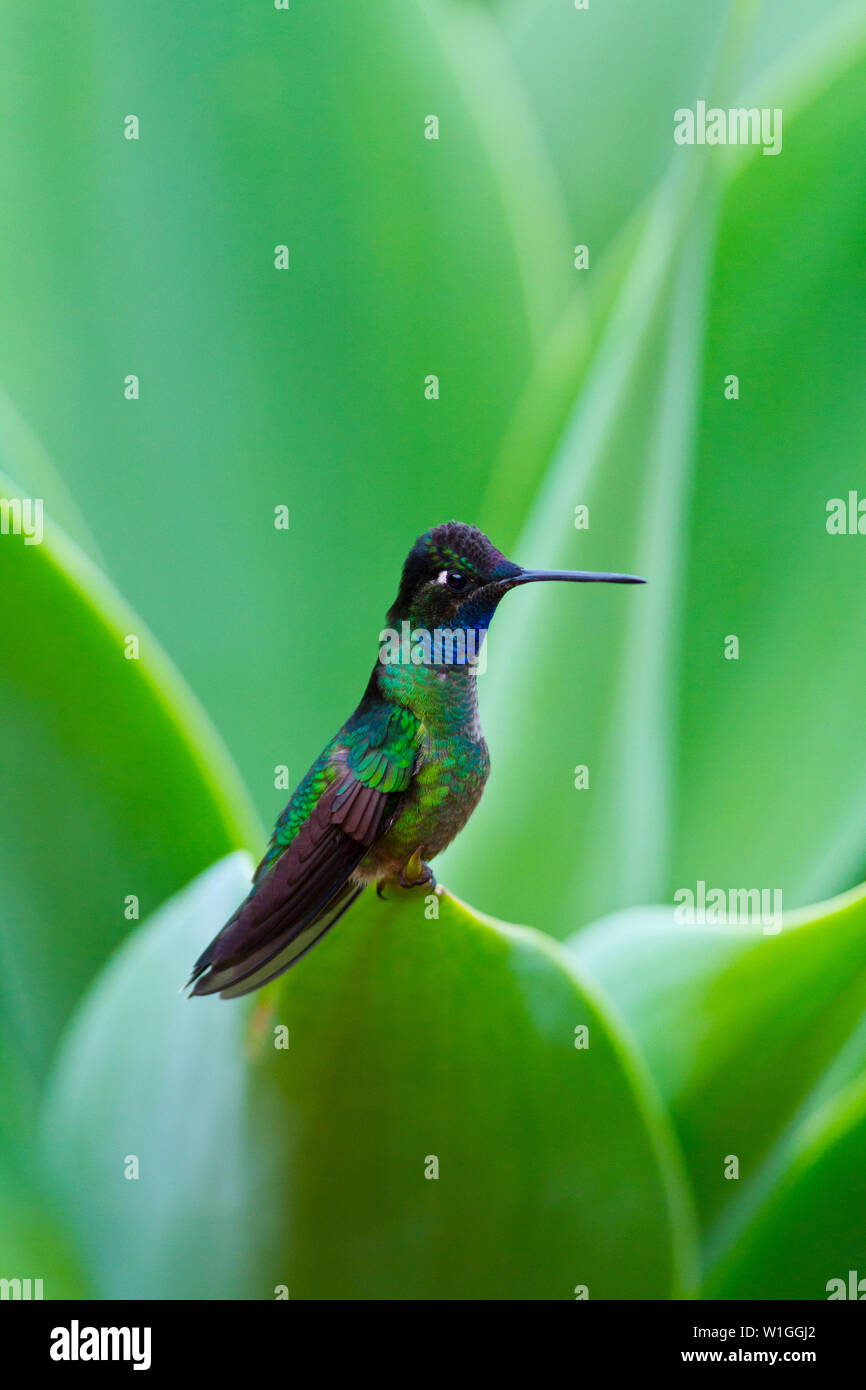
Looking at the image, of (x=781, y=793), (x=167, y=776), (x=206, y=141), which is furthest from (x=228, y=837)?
(x=206, y=141)

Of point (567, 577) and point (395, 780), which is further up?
point (567, 577)

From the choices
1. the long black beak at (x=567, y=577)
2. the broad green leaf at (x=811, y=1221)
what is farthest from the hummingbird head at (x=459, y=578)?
Answer: the broad green leaf at (x=811, y=1221)

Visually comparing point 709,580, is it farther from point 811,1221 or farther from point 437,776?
point 811,1221

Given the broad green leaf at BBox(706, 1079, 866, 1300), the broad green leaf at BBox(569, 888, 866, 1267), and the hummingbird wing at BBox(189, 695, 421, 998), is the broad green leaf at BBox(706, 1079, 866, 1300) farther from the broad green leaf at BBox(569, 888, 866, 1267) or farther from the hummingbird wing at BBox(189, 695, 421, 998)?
the hummingbird wing at BBox(189, 695, 421, 998)

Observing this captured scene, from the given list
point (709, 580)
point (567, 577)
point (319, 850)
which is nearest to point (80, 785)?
point (319, 850)

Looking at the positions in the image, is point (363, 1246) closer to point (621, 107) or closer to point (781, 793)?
point (781, 793)

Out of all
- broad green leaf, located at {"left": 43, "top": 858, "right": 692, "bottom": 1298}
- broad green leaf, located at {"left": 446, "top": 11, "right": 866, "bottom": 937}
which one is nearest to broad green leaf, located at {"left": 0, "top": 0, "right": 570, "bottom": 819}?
broad green leaf, located at {"left": 446, "top": 11, "right": 866, "bottom": 937}
